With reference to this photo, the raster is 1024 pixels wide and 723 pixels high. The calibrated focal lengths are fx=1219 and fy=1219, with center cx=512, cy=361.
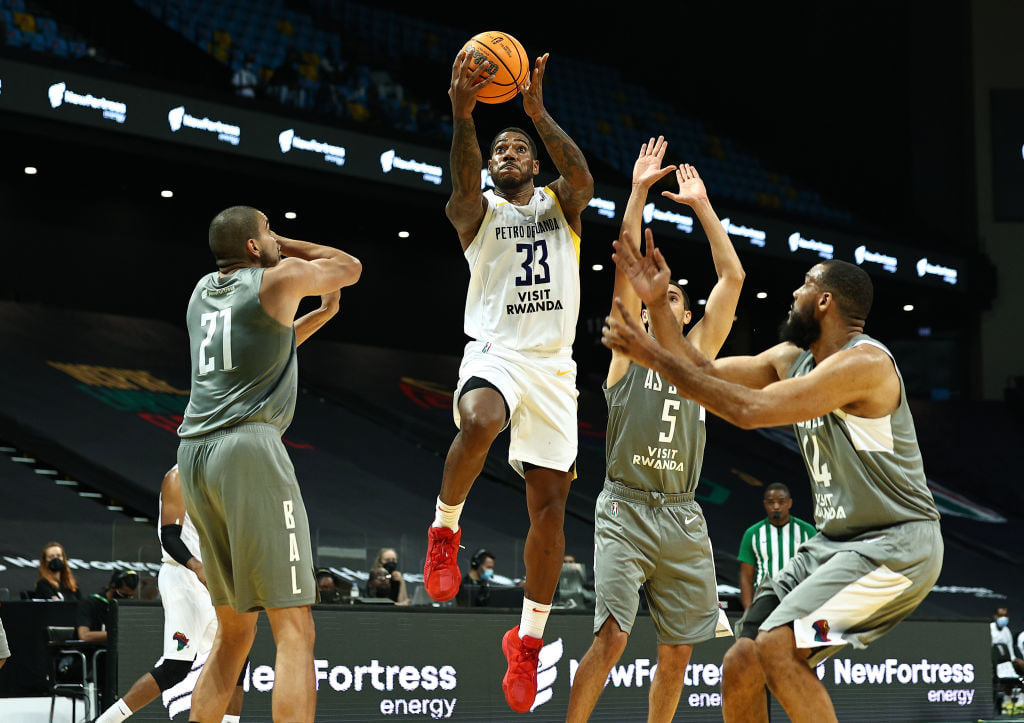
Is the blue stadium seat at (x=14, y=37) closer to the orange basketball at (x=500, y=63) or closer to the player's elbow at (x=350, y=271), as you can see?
the orange basketball at (x=500, y=63)

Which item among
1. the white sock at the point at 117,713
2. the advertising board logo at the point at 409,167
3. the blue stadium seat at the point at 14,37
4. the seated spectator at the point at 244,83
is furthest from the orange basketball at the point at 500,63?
the blue stadium seat at the point at 14,37

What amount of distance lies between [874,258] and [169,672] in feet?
62.6

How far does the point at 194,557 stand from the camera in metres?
7.76

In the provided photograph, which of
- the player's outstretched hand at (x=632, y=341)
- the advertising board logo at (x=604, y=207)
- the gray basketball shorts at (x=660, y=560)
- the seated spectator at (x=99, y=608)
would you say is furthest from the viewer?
the advertising board logo at (x=604, y=207)

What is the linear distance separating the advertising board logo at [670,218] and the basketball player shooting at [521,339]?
1421cm

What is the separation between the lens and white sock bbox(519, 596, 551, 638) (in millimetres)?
6098

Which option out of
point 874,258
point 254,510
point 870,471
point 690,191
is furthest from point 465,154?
point 874,258

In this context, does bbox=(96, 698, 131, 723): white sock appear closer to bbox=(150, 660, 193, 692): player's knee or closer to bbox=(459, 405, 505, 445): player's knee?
bbox=(150, 660, 193, 692): player's knee

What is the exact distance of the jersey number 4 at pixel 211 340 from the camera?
5195 mm

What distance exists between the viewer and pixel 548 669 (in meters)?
8.63

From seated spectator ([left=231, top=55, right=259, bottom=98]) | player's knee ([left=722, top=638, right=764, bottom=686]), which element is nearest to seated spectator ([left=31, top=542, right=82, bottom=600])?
player's knee ([left=722, top=638, right=764, bottom=686])

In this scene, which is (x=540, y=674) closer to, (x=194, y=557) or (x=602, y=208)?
(x=194, y=557)

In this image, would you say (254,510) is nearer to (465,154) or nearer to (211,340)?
(211,340)

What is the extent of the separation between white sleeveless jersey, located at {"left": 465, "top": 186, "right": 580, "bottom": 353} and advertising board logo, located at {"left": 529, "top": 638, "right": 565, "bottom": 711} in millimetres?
3114
